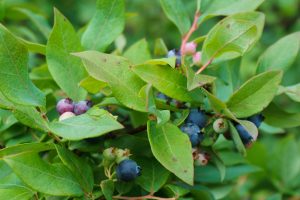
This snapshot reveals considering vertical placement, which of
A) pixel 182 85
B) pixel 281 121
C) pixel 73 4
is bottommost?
pixel 73 4

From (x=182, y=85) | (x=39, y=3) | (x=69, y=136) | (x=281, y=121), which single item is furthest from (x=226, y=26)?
(x=39, y=3)

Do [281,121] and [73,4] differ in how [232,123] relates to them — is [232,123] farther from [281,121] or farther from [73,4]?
[73,4]

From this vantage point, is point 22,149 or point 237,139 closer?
point 22,149

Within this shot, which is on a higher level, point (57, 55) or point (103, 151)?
point (57, 55)

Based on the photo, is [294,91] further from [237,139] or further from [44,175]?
[44,175]

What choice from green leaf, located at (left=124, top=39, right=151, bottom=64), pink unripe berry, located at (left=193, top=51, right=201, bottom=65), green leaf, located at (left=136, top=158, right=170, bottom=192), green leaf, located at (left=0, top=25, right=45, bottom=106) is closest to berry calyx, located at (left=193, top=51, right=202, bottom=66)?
pink unripe berry, located at (left=193, top=51, right=201, bottom=65)

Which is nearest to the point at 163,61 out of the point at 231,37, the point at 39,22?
the point at 231,37
